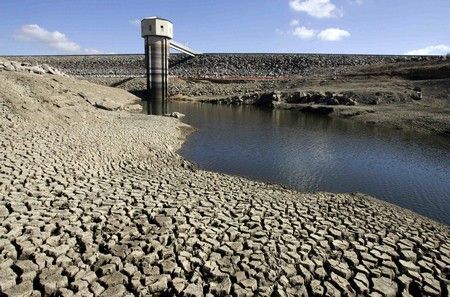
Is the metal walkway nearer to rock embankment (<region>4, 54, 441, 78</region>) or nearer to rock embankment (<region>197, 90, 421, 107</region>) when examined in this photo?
rock embankment (<region>4, 54, 441, 78</region>)

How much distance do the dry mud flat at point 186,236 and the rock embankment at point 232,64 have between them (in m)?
62.1

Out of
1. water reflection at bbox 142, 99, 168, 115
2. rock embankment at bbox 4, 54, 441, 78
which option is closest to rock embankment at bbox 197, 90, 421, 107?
water reflection at bbox 142, 99, 168, 115

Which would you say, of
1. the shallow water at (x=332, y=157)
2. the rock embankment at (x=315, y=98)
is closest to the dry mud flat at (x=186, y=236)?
the shallow water at (x=332, y=157)

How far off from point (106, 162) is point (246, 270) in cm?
1211

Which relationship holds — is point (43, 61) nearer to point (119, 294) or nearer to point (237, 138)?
point (237, 138)

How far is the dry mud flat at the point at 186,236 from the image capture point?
9.03 meters

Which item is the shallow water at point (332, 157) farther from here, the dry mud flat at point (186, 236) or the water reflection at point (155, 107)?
the water reflection at point (155, 107)

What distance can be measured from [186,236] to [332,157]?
17.9 m

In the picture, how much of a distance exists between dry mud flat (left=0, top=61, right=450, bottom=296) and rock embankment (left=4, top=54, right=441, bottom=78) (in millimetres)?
62056

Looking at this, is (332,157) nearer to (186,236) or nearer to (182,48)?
(186,236)

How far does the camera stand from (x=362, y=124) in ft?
136

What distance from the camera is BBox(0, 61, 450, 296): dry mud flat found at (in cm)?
903

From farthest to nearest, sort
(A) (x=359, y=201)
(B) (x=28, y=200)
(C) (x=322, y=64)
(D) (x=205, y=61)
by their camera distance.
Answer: (D) (x=205, y=61)
(C) (x=322, y=64)
(A) (x=359, y=201)
(B) (x=28, y=200)

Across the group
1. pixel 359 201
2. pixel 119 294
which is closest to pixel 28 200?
pixel 119 294
